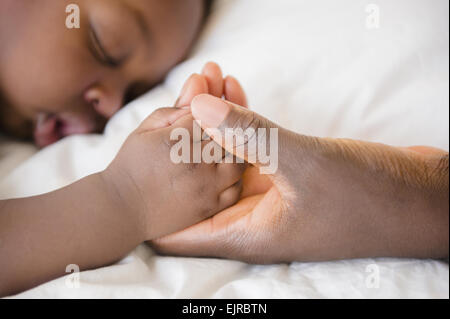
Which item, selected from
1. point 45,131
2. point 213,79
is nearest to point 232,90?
point 213,79

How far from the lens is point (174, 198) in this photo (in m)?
0.62

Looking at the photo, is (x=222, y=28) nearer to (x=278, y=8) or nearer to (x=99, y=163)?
(x=278, y=8)

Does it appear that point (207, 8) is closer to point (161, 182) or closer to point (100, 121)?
point (100, 121)

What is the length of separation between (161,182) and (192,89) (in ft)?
0.54

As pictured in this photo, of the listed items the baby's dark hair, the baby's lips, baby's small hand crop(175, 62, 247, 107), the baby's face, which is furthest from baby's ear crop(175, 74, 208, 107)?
the baby's dark hair

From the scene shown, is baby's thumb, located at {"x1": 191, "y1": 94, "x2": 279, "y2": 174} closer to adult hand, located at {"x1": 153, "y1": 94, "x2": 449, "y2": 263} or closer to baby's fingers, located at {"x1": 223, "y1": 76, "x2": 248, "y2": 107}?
adult hand, located at {"x1": 153, "y1": 94, "x2": 449, "y2": 263}

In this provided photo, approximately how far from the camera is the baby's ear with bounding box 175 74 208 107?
675 mm

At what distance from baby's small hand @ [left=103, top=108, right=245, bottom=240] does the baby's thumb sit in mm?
96

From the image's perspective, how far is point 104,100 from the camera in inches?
33.7

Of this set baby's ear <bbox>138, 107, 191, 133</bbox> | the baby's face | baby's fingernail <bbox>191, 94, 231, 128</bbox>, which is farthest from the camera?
the baby's face

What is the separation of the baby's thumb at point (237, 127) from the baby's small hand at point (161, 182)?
0.31 ft
